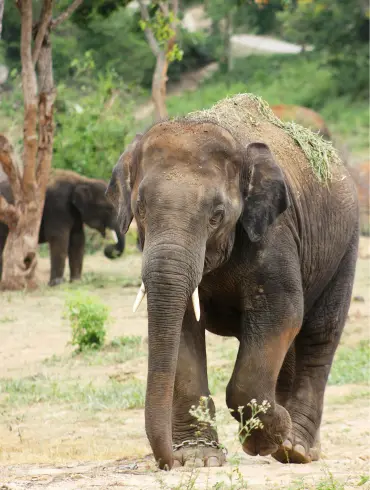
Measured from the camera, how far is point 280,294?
6.17 m

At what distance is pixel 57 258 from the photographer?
17.8m

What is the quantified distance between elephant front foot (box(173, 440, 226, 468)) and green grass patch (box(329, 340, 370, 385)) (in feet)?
12.7

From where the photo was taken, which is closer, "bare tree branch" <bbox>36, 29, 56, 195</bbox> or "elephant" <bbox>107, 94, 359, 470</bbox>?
"elephant" <bbox>107, 94, 359, 470</bbox>

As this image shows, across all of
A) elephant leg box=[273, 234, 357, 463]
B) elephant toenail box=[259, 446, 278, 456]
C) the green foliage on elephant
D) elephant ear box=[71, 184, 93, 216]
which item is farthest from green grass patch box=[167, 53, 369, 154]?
elephant toenail box=[259, 446, 278, 456]

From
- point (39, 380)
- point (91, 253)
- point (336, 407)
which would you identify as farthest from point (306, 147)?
point (91, 253)

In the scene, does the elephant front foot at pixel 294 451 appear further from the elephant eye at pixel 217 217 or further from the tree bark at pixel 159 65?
the tree bark at pixel 159 65

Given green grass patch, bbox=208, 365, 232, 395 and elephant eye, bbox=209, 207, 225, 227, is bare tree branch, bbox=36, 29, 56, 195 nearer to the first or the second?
green grass patch, bbox=208, 365, 232, 395

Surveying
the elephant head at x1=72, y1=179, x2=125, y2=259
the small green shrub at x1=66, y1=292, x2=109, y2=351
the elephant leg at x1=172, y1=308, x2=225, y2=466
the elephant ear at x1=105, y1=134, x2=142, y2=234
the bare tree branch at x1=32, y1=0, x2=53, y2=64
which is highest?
the elephant ear at x1=105, y1=134, x2=142, y2=234

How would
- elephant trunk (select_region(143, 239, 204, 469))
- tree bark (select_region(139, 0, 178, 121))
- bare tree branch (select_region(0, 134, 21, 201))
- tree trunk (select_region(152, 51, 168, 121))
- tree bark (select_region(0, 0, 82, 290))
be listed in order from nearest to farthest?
elephant trunk (select_region(143, 239, 204, 469))
bare tree branch (select_region(0, 134, 21, 201))
tree bark (select_region(0, 0, 82, 290))
tree bark (select_region(139, 0, 178, 121))
tree trunk (select_region(152, 51, 168, 121))

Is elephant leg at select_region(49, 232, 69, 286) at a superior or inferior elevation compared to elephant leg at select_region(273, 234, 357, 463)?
inferior

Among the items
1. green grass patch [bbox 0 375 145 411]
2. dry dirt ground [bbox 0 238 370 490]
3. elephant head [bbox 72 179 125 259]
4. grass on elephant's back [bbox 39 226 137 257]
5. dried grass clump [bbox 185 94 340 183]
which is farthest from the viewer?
grass on elephant's back [bbox 39 226 137 257]

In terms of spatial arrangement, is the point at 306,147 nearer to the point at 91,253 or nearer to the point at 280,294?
the point at 280,294

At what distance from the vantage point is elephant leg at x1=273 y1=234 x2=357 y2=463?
23.5 feet

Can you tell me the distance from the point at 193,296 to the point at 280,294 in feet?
2.73
